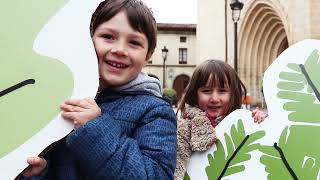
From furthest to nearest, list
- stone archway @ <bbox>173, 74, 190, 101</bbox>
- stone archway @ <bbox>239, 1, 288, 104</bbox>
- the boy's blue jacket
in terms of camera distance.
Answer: stone archway @ <bbox>173, 74, 190, 101</bbox> → stone archway @ <bbox>239, 1, 288, 104</bbox> → the boy's blue jacket

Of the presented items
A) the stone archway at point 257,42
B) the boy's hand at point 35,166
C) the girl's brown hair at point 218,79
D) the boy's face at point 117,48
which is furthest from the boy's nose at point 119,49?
the stone archway at point 257,42

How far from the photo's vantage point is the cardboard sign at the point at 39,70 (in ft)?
4.08

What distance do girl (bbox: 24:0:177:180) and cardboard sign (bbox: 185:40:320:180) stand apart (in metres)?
0.43

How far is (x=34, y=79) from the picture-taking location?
1285mm

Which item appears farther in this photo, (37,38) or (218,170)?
(218,170)

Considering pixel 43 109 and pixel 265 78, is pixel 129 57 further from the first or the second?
pixel 265 78

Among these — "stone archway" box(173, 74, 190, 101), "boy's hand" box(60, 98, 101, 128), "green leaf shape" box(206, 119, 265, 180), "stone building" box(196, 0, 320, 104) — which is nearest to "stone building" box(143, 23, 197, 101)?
"stone archway" box(173, 74, 190, 101)

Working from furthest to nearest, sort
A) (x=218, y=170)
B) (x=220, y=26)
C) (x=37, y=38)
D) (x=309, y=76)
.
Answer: (x=220, y=26)
(x=218, y=170)
(x=309, y=76)
(x=37, y=38)

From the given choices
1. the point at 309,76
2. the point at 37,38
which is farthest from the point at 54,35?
the point at 309,76

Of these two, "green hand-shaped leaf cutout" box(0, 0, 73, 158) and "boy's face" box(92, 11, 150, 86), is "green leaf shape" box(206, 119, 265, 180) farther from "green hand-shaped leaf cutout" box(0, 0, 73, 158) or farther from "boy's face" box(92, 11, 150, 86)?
"green hand-shaped leaf cutout" box(0, 0, 73, 158)

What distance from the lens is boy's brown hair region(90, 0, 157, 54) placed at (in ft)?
4.38

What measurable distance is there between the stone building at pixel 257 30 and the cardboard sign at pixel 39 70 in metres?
12.3

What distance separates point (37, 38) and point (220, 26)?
20283 millimetres

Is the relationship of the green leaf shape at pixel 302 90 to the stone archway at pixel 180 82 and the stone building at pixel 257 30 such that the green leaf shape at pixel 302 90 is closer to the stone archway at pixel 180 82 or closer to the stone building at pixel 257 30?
the stone building at pixel 257 30
